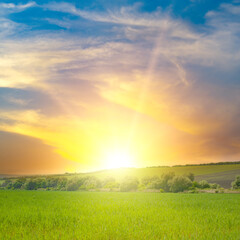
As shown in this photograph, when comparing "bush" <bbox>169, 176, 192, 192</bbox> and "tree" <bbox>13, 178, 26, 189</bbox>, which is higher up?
"tree" <bbox>13, 178, 26, 189</bbox>

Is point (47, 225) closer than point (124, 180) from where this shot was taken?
Yes

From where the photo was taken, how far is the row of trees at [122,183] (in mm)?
39500

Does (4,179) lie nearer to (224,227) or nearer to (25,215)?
(25,215)

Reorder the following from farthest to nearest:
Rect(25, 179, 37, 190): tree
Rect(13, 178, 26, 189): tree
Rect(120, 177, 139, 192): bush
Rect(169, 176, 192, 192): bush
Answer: Rect(13, 178, 26, 189): tree, Rect(25, 179, 37, 190): tree, Rect(120, 177, 139, 192): bush, Rect(169, 176, 192, 192): bush

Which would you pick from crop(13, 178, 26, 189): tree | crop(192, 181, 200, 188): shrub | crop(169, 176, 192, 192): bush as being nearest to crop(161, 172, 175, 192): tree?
crop(169, 176, 192, 192): bush

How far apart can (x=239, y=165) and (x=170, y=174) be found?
59.4 m

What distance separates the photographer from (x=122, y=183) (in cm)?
4366

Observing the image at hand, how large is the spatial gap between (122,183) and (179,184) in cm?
1090

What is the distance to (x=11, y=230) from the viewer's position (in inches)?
265

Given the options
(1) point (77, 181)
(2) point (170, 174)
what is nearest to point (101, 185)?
(1) point (77, 181)

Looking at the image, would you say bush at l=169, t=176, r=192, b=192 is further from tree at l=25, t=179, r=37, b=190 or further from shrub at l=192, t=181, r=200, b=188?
tree at l=25, t=179, r=37, b=190

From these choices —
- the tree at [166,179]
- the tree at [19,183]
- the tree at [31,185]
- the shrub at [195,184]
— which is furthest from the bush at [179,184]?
the tree at [19,183]

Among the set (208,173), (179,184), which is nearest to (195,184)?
(179,184)

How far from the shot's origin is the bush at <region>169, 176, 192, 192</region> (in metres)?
38.8
